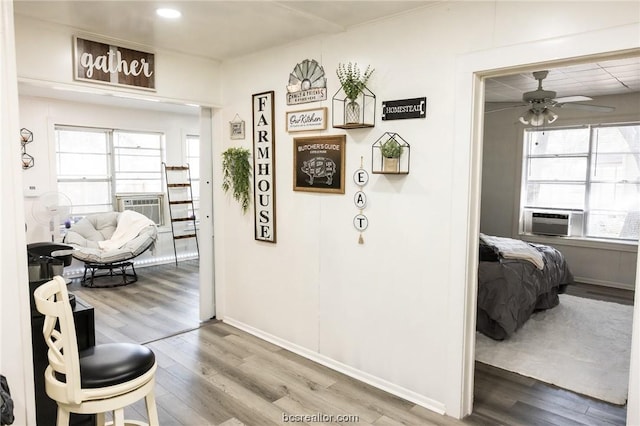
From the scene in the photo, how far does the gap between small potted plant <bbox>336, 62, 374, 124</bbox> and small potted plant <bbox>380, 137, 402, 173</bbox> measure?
1.01 feet

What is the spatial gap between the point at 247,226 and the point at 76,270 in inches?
144

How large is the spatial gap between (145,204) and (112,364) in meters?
5.52

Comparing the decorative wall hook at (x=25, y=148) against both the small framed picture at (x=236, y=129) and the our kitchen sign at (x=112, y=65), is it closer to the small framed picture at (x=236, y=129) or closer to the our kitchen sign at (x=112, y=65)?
the our kitchen sign at (x=112, y=65)

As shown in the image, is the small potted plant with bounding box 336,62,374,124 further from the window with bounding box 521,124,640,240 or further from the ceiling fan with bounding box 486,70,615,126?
the window with bounding box 521,124,640,240

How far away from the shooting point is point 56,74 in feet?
10.2

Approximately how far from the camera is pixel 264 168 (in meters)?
3.81

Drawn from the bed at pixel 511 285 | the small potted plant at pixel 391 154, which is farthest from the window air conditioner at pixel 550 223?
the small potted plant at pixel 391 154

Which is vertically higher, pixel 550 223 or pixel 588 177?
pixel 588 177

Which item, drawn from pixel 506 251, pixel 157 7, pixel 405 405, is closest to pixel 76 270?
pixel 157 7

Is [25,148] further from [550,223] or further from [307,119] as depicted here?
[550,223]

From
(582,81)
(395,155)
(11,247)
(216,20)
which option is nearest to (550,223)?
(582,81)

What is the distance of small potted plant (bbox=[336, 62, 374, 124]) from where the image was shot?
9.74 feet

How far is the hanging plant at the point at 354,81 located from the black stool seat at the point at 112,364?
2.02 meters

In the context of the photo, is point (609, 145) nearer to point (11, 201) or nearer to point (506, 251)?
point (506, 251)
